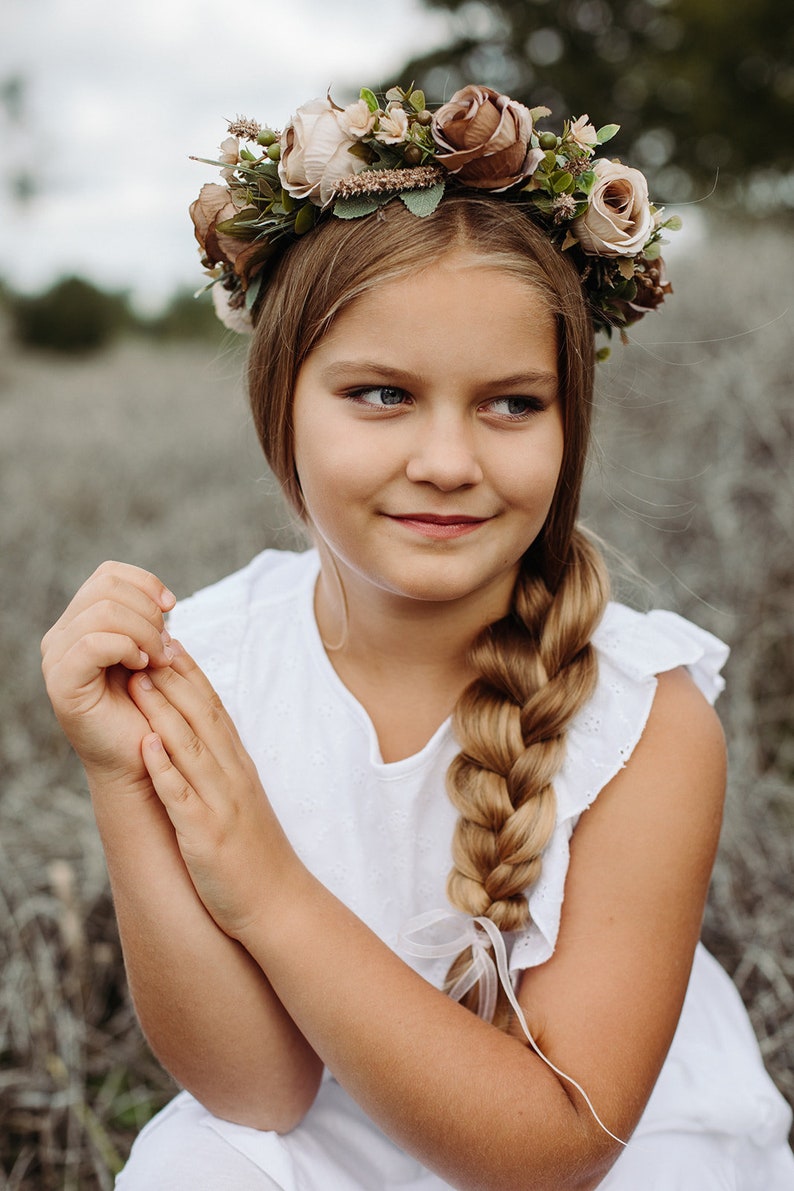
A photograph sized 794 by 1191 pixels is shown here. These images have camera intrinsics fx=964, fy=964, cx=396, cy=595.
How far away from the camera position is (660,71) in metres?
14.5

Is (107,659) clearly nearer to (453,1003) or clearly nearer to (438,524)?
(438,524)

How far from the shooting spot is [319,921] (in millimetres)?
1397

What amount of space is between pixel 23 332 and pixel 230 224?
17257 millimetres

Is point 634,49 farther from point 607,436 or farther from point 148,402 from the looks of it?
point 607,436

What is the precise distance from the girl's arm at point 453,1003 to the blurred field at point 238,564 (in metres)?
0.68

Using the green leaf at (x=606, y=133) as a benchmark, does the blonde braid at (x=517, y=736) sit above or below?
below

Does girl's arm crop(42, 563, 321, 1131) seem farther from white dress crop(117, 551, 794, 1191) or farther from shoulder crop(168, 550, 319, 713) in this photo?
shoulder crop(168, 550, 319, 713)

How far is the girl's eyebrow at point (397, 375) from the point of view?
139 centimetres

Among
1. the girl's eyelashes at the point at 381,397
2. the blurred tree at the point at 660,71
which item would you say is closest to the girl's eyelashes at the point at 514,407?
the girl's eyelashes at the point at 381,397

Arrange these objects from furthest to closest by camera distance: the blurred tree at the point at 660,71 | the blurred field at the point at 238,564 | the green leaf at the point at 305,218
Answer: the blurred tree at the point at 660,71, the blurred field at the point at 238,564, the green leaf at the point at 305,218

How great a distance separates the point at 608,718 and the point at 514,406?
1.77ft

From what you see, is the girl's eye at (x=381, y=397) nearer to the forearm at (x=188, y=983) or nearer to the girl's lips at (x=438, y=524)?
the girl's lips at (x=438, y=524)

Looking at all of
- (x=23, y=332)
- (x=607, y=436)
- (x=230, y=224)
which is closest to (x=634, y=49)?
(x=23, y=332)

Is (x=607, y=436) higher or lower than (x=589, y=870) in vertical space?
lower
